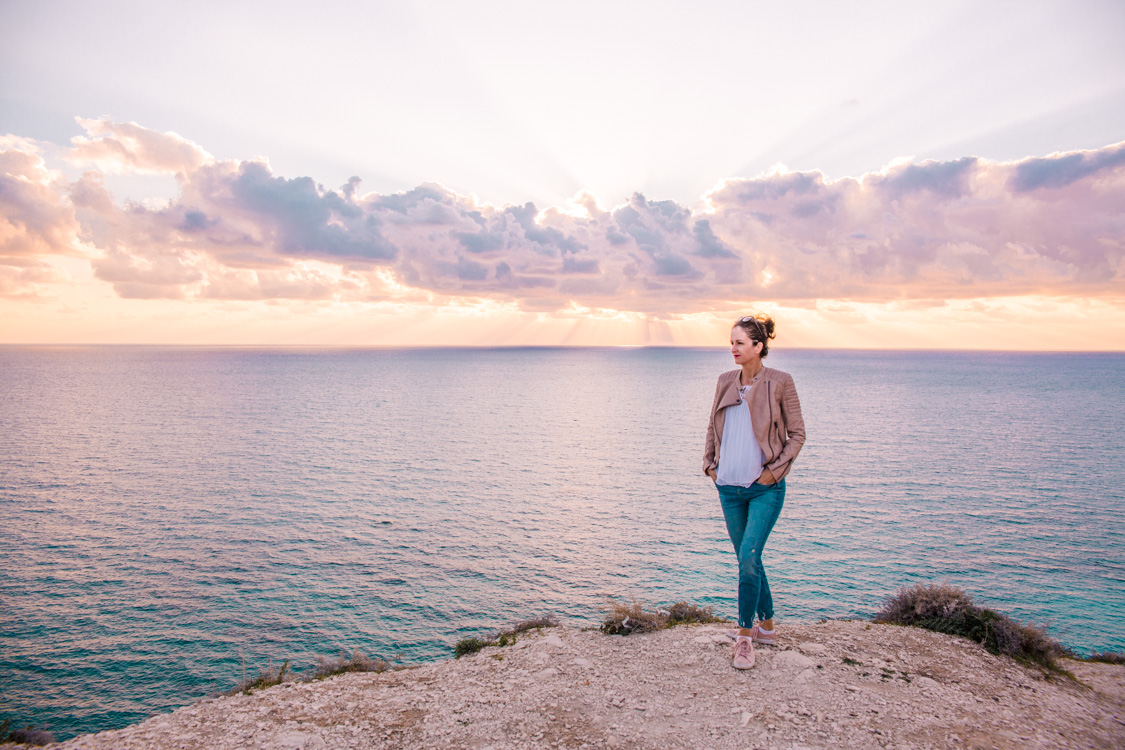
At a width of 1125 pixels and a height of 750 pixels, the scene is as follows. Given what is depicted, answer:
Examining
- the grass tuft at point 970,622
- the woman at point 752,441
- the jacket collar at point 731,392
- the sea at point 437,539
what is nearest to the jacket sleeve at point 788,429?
the woman at point 752,441

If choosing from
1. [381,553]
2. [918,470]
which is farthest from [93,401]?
[918,470]

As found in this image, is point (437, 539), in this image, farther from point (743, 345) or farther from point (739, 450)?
point (743, 345)

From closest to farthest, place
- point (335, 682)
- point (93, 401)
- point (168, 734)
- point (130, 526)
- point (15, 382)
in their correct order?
1. point (168, 734)
2. point (335, 682)
3. point (130, 526)
4. point (93, 401)
5. point (15, 382)

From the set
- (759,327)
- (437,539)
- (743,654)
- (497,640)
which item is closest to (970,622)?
(743,654)

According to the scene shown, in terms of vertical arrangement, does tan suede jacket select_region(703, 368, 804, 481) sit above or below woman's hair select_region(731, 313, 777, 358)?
below

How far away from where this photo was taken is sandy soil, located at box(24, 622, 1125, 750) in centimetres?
692

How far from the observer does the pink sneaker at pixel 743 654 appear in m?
8.12

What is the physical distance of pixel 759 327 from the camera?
7164 mm

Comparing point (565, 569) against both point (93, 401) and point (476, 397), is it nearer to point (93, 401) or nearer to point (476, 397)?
point (476, 397)

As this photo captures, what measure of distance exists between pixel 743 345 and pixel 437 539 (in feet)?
103

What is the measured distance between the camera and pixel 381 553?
108ft

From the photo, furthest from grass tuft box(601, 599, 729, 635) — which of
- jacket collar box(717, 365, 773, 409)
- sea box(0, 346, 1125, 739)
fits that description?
sea box(0, 346, 1125, 739)

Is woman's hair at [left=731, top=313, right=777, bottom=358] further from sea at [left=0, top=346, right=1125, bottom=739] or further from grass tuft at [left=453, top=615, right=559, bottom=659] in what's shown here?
sea at [left=0, top=346, right=1125, bottom=739]

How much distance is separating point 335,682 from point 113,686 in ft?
59.0
